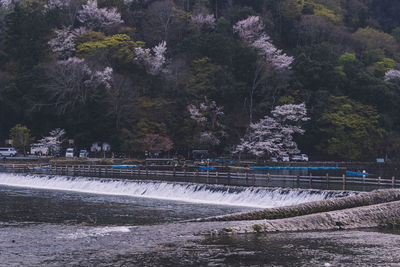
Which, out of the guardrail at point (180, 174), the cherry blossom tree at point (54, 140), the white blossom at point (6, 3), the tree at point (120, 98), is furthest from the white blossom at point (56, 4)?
the guardrail at point (180, 174)

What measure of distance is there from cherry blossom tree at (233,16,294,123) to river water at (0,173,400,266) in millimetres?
43610

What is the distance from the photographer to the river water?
16891 mm

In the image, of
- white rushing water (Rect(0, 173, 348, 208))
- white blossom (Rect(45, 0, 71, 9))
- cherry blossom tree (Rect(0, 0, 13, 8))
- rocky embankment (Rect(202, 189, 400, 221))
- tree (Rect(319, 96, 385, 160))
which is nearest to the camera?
rocky embankment (Rect(202, 189, 400, 221))

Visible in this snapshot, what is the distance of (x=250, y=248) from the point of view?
731 inches

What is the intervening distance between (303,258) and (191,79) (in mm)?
60087

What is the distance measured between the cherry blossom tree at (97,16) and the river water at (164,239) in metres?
57.0

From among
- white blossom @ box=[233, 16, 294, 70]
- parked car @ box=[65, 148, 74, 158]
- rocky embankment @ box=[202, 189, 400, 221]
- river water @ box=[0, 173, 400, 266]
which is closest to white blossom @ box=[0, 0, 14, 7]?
parked car @ box=[65, 148, 74, 158]

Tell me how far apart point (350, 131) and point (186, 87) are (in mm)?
23183

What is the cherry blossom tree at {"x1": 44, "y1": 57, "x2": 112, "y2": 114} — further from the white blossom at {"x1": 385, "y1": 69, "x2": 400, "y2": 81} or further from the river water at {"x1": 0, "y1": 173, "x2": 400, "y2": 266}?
the white blossom at {"x1": 385, "y1": 69, "x2": 400, "y2": 81}

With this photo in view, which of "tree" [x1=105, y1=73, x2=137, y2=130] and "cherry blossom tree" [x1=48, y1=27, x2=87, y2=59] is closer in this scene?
"tree" [x1=105, y1=73, x2=137, y2=130]

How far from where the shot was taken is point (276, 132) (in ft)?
240

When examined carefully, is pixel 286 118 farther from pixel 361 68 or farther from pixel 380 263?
pixel 380 263

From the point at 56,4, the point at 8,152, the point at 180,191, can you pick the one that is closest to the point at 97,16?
the point at 56,4

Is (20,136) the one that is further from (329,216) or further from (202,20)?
(329,216)
